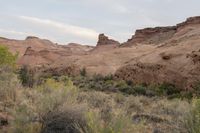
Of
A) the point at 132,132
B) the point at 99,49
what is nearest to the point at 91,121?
the point at 132,132

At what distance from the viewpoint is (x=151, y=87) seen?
35219mm

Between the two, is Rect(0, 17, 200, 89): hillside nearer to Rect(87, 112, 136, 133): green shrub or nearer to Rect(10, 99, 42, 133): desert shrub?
Rect(10, 99, 42, 133): desert shrub

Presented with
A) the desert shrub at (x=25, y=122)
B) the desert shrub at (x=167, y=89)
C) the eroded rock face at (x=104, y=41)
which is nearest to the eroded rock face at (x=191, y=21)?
the eroded rock face at (x=104, y=41)

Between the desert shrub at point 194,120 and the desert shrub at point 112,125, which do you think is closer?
the desert shrub at point 112,125

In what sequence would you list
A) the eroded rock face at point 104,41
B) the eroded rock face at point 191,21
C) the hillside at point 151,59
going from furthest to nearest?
1. the eroded rock face at point 104,41
2. the eroded rock face at point 191,21
3. the hillside at point 151,59

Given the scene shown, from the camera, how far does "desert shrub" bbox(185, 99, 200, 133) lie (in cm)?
840

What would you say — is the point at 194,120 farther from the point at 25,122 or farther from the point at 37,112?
the point at 37,112

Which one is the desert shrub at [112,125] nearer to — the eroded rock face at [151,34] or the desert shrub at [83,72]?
the desert shrub at [83,72]

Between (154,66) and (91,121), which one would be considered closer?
(91,121)

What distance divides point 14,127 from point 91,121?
2499 millimetres

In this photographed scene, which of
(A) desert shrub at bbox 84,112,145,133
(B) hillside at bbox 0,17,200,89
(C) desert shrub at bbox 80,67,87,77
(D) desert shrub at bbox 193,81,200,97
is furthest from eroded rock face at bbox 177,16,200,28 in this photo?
(A) desert shrub at bbox 84,112,145,133

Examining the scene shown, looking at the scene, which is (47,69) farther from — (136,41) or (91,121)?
(91,121)

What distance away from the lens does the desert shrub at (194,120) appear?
8402 millimetres

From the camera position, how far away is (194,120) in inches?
344
